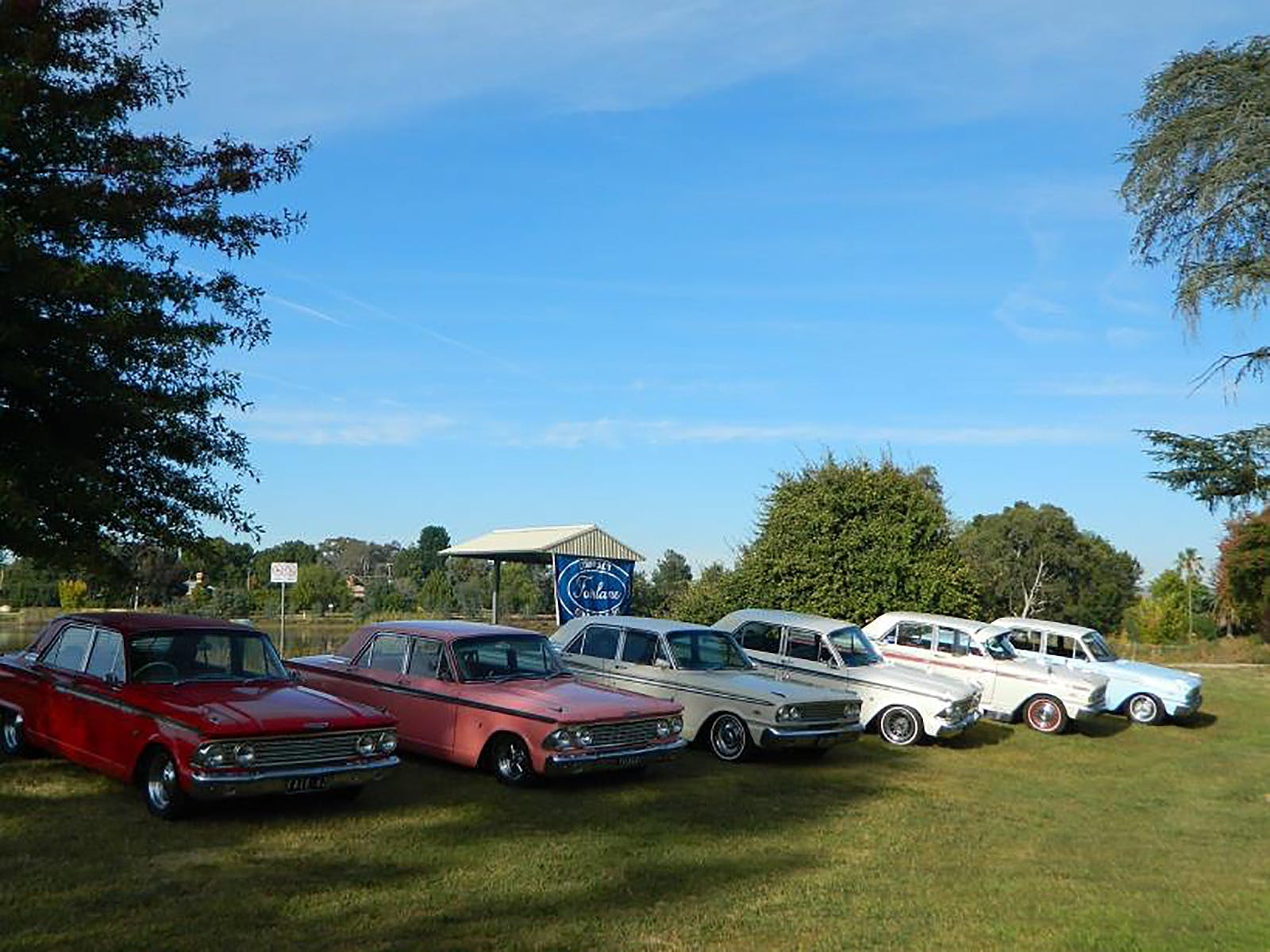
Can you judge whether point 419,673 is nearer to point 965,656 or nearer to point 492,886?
point 492,886

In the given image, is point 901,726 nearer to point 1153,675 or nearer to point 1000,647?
point 1000,647

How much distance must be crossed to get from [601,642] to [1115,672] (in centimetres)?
1098

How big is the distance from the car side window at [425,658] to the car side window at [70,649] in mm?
3145

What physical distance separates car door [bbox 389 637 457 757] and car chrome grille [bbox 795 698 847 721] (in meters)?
4.14

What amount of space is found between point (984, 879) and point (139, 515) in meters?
7.72

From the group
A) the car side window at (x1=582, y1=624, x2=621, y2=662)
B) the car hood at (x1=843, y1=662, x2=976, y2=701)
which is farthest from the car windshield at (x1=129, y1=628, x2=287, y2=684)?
the car hood at (x1=843, y1=662, x2=976, y2=701)

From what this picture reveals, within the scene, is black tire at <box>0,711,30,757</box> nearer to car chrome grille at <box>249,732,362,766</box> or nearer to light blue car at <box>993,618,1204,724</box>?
car chrome grille at <box>249,732,362,766</box>

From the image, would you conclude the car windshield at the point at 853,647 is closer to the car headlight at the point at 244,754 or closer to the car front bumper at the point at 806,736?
the car front bumper at the point at 806,736

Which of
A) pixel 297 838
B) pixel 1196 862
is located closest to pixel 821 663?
pixel 1196 862

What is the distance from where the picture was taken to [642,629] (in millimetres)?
14789

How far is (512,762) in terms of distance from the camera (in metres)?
11.3

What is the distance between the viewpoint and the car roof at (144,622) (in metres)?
10.4

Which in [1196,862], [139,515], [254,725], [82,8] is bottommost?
[1196,862]

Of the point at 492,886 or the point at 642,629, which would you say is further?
the point at 642,629
